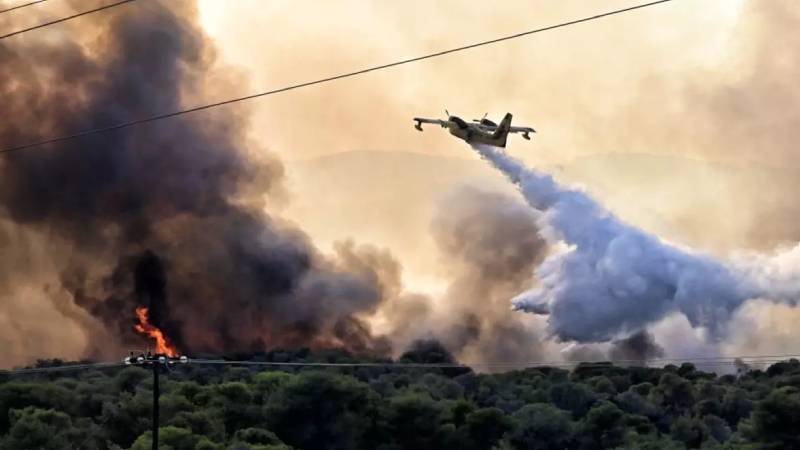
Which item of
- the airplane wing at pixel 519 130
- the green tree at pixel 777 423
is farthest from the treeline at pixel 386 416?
the airplane wing at pixel 519 130

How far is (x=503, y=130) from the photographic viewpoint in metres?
73.8

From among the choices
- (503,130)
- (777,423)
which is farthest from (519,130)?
(777,423)

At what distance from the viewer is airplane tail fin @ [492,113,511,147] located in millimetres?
73750

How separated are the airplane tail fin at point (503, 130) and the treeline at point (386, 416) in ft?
118

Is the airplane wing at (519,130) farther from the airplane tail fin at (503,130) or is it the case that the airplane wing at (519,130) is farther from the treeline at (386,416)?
the treeline at (386,416)

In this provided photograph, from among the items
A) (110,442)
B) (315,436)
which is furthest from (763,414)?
(110,442)

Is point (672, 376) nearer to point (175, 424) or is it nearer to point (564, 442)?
point (564, 442)

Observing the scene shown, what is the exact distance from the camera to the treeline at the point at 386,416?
106 metres

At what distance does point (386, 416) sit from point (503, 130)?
157 ft

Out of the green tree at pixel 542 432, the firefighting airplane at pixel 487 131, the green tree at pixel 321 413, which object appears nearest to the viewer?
the firefighting airplane at pixel 487 131

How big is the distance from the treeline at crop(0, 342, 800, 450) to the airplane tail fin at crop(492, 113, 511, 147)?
35.8 metres

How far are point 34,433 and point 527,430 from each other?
43777mm

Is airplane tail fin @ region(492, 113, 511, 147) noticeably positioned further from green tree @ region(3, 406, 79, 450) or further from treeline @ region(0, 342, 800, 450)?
green tree @ region(3, 406, 79, 450)

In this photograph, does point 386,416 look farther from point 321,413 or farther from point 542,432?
point 542,432
